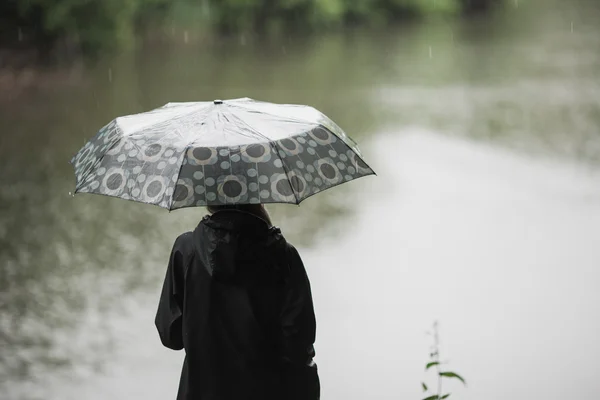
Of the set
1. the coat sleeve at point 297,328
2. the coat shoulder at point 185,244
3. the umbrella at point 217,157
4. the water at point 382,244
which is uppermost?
the umbrella at point 217,157

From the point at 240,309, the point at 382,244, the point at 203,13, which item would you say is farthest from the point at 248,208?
the point at 203,13

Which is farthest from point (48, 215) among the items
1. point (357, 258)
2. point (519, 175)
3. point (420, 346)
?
point (519, 175)

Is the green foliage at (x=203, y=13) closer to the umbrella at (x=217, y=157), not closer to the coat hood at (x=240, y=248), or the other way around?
the umbrella at (x=217, y=157)

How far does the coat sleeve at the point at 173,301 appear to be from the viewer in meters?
→ 2.45

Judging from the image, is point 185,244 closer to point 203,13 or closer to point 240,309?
point 240,309

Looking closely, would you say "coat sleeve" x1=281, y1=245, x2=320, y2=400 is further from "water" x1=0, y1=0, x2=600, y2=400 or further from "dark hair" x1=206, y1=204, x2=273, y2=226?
"water" x1=0, y1=0, x2=600, y2=400

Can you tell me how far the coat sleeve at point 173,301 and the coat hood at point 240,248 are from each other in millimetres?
87

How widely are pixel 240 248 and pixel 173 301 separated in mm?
304

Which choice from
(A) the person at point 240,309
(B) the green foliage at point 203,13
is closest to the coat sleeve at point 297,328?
(A) the person at point 240,309

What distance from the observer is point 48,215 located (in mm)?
7852

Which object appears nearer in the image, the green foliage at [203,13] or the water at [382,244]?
the water at [382,244]

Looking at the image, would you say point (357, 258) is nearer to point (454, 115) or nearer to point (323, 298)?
point (323, 298)

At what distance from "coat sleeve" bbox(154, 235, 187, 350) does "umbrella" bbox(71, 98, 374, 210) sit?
0.16 meters

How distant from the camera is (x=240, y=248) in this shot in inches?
92.4
